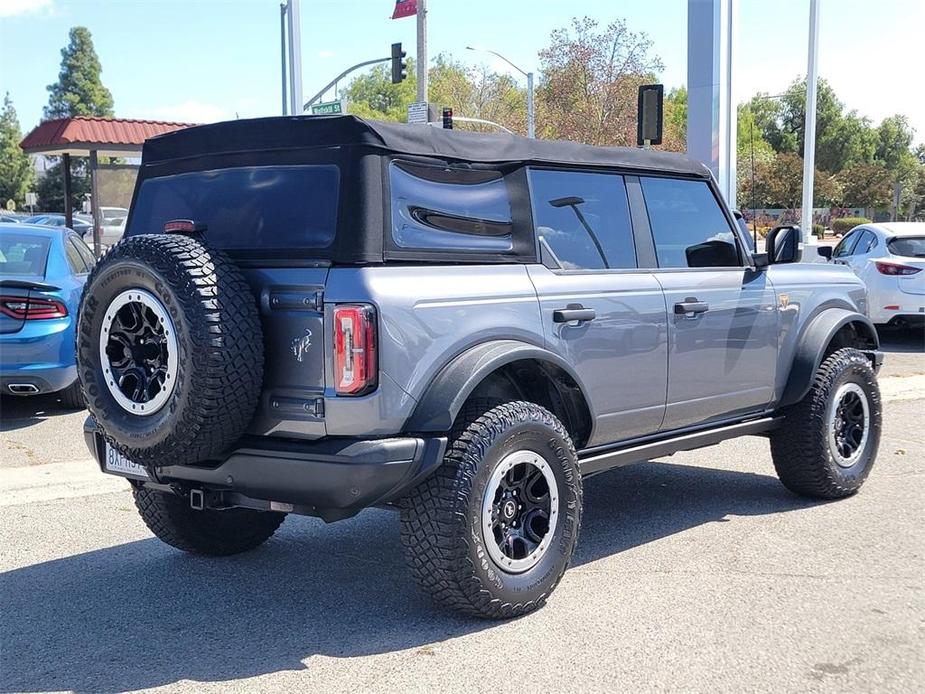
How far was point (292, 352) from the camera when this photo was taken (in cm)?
400

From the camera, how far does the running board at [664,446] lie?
195 inches

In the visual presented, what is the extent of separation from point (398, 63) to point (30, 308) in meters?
16.4

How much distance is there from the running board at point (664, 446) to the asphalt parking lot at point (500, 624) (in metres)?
0.49

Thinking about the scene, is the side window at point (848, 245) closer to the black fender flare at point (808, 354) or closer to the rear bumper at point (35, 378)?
the black fender flare at point (808, 354)

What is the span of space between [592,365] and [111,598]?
242 cm

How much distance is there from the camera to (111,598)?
4660mm

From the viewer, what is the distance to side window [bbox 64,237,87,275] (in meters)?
9.27

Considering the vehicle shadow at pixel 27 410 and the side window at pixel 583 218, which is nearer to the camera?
the side window at pixel 583 218

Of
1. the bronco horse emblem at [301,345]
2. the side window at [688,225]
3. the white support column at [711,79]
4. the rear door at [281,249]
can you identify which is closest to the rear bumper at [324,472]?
the rear door at [281,249]

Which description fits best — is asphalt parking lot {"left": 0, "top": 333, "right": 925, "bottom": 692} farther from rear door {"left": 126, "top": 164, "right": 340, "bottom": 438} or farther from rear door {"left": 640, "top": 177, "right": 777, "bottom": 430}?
rear door {"left": 126, "top": 164, "right": 340, "bottom": 438}

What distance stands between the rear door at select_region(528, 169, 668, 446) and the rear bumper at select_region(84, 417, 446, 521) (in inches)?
38.0

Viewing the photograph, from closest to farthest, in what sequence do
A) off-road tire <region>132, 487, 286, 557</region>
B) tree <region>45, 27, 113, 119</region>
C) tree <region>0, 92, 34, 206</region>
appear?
1. off-road tire <region>132, 487, 286, 557</region>
2. tree <region>0, 92, 34, 206</region>
3. tree <region>45, 27, 113, 119</region>

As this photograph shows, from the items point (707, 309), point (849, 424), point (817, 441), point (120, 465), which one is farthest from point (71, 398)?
point (849, 424)

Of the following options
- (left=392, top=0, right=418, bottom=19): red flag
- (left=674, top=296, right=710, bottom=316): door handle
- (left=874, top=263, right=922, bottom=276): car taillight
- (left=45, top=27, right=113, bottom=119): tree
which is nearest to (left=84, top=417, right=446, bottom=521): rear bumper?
(left=674, top=296, right=710, bottom=316): door handle
